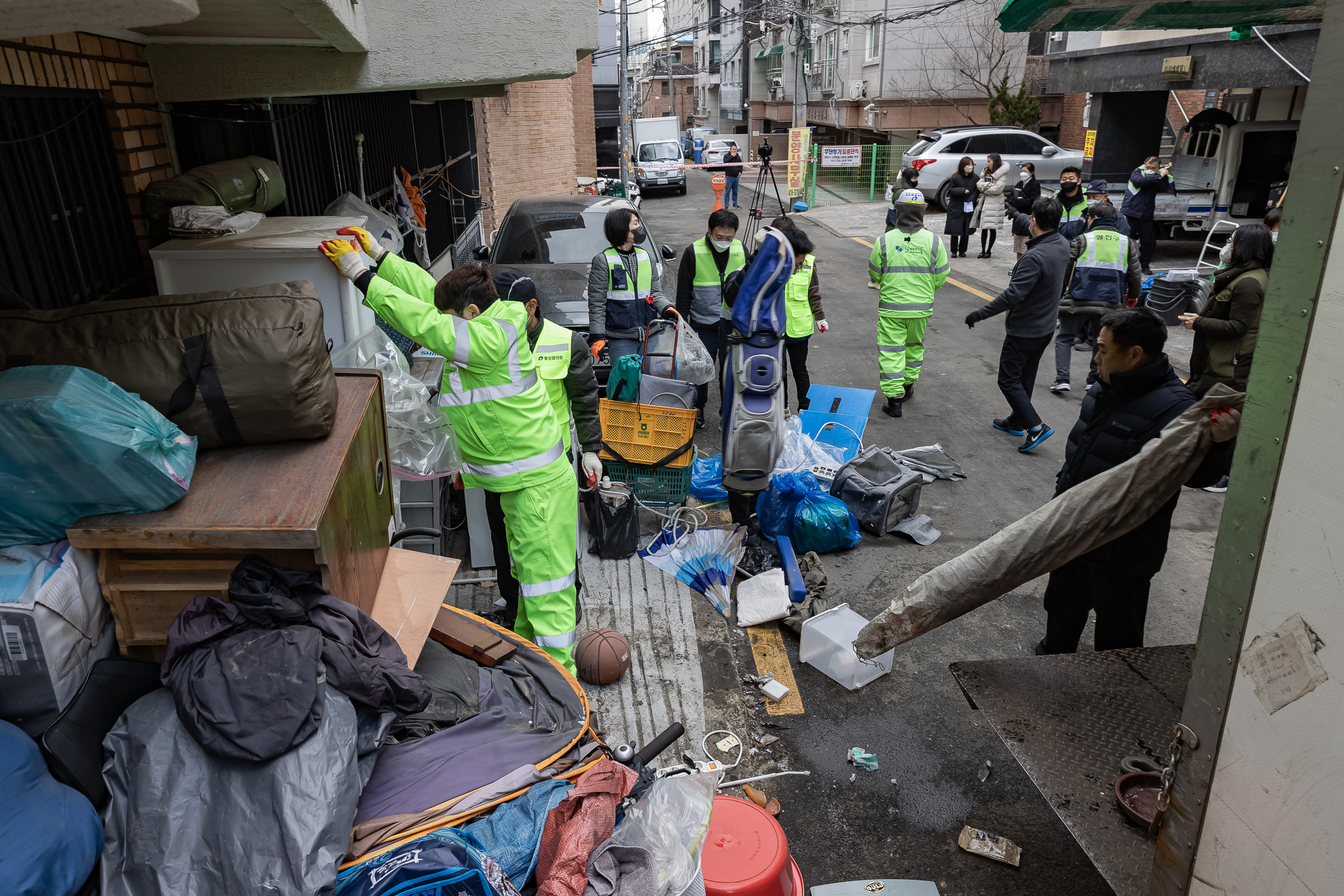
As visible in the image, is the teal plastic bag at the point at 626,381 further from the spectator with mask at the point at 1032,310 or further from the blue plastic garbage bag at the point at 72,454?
the blue plastic garbage bag at the point at 72,454

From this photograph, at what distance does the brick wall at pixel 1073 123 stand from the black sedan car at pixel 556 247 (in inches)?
778

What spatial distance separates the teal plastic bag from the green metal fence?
18937 mm

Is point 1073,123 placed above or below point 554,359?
above

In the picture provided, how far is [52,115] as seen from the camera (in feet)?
11.3

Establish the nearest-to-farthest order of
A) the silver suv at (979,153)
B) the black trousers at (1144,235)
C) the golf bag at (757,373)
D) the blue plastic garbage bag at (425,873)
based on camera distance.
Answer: the blue plastic garbage bag at (425,873)
the golf bag at (757,373)
the black trousers at (1144,235)
the silver suv at (979,153)

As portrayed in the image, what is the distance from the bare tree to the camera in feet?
90.4

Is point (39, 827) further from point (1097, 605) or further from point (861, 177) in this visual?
point (861, 177)

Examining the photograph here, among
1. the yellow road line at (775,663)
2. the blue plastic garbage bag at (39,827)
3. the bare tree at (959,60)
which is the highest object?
A: the bare tree at (959,60)

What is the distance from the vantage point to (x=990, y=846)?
Result: 3.15m

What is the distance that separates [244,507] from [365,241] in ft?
6.20

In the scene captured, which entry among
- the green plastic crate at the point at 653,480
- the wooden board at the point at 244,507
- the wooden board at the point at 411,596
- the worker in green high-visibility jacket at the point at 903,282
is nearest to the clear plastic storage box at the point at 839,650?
the green plastic crate at the point at 653,480

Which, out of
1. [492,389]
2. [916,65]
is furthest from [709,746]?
[916,65]

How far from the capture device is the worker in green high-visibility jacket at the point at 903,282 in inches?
283

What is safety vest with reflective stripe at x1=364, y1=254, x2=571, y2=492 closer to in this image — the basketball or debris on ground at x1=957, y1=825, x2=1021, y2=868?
the basketball
